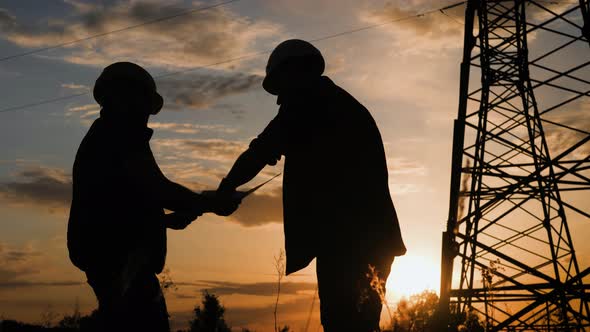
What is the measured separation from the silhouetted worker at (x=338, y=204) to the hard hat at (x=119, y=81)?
43.3 inches

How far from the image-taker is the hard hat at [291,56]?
16.0 ft

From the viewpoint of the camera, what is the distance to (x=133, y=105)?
4.29m

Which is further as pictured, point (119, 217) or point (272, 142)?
point (272, 142)

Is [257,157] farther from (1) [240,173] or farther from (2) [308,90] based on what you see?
(2) [308,90]

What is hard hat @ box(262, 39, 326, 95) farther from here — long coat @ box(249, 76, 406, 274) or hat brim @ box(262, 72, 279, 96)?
long coat @ box(249, 76, 406, 274)

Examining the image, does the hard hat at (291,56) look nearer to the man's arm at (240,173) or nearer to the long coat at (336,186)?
the long coat at (336,186)

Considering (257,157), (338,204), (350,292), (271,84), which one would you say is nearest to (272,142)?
(257,157)

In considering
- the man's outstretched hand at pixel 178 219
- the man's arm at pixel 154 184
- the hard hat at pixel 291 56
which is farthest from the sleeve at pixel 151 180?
the hard hat at pixel 291 56

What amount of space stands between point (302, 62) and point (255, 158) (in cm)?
85

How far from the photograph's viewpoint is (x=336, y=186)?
14.4 feet

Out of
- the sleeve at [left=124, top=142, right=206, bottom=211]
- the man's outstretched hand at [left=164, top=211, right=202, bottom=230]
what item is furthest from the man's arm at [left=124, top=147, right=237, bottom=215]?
the man's outstretched hand at [left=164, top=211, right=202, bottom=230]

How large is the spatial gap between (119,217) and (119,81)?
911 mm

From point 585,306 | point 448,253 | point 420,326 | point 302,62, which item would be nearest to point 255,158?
point 302,62

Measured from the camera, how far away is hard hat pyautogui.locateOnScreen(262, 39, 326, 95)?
4.89 metres
